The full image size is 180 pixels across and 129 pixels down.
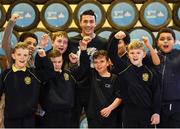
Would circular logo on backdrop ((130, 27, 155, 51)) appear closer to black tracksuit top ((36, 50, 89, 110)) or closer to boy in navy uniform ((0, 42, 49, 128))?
black tracksuit top ((36, 50, 89, 110))

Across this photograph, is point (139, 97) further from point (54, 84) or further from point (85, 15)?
point (85, 15)

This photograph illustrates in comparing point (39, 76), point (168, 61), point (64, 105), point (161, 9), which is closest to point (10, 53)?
point (39, 76)

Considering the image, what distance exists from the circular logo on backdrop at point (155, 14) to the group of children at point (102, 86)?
1373mm

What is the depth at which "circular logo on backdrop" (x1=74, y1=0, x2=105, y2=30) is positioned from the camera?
571 centimetres

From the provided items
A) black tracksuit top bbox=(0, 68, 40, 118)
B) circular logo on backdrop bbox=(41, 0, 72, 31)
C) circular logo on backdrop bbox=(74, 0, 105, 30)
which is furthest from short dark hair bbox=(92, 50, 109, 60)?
circular logo on backdrop bbox=(41, 0, 72, 31)

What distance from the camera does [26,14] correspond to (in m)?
5.83

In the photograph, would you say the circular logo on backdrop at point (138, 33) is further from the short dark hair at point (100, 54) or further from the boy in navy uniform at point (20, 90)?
the boy in navy uniform at point (20, 90)

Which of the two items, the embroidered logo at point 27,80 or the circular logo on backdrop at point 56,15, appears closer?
the embroidered logo at point 27,80

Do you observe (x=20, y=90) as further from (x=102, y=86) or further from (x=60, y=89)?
(x=102, y=86)

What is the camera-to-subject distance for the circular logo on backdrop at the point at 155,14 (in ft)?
18.8

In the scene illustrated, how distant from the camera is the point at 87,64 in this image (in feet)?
13.9

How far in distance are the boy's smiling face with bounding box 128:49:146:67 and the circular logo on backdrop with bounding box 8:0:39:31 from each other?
2.20 metres

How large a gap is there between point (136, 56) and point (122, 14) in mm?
1808

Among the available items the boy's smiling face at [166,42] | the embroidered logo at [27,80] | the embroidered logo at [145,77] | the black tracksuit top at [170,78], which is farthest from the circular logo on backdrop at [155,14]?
the embroidered logo at [27,80]
